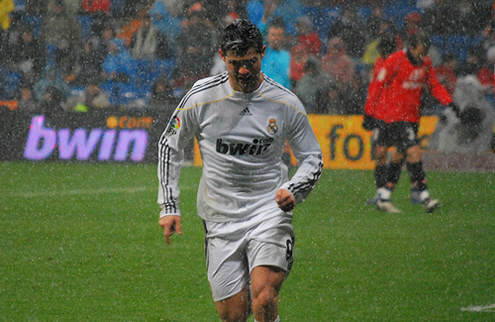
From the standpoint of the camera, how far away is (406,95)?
35.7 feet

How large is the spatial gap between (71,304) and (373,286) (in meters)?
2.49

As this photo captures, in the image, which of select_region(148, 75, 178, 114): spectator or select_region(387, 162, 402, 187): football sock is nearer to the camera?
select_region(387, 162, 402, 187): football sock

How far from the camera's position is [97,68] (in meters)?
19.4

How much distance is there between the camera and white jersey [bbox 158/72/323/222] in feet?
15.4

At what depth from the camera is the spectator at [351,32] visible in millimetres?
18672

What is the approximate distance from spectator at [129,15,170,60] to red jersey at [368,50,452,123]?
9020 millimetres

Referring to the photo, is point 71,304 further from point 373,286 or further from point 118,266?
point 373,286

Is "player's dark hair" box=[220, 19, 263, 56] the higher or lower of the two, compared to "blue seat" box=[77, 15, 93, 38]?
lower

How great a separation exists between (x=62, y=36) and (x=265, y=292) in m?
15.8

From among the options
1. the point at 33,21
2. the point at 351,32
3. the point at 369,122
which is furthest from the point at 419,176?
the point at 33,21

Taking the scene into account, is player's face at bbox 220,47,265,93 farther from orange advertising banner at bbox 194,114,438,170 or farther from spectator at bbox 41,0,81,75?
spectator at bbox 41,0,81,75

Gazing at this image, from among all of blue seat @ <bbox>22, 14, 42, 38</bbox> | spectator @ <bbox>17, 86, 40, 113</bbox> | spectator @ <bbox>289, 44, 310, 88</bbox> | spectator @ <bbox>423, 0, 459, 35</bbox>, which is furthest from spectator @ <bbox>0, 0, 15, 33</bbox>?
spectator @ <bbox>423, 0, 459, 35</bbox>

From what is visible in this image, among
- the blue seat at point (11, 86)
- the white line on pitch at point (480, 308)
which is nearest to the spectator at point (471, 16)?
the blue seat at point (11, 86)

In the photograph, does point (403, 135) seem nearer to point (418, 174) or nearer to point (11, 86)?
point (418, 174)
